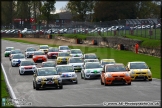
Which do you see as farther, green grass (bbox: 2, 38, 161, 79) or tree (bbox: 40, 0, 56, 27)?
tree (bbox: 40, 0, 56, 27)

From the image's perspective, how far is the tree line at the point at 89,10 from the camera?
11244 centimetres

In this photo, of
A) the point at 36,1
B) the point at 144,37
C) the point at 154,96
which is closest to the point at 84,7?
the point at 36,1

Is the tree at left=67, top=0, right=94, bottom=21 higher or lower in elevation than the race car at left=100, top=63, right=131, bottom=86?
higher

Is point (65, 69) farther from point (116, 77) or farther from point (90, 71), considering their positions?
point (116, 77)

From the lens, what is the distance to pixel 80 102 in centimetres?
1936

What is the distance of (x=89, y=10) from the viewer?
135 metres

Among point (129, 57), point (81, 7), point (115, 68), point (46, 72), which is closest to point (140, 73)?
point (115, 68)

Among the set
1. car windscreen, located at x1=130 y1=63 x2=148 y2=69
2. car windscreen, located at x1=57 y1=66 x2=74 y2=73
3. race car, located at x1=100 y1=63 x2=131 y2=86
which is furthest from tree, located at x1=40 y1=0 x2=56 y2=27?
race car, located at x1=100 y1=63 x2=131 y2=86

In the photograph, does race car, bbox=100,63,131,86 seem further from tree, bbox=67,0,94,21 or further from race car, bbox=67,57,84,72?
tree, bbox=67,0,94,21

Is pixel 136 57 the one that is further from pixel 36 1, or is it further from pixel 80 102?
pixel 36 1

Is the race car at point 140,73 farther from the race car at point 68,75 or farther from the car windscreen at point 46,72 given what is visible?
the car windscreen at point 46,72

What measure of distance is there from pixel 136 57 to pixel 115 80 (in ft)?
85.3

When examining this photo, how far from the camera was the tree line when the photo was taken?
112m

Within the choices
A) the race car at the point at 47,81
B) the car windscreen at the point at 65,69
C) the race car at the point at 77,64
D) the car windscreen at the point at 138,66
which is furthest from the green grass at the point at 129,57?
the race car at the point at 47,81
